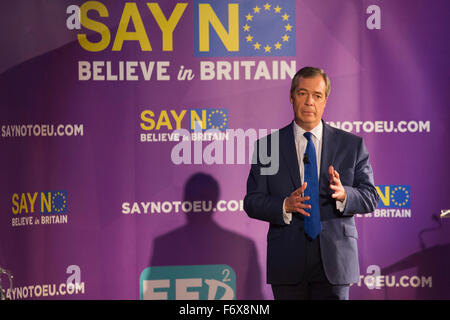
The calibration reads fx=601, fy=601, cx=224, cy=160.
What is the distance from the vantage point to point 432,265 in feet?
15.4

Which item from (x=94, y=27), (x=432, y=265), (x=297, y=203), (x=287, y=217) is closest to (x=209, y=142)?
(x=94, y=27)

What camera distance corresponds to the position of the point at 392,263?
4699mm

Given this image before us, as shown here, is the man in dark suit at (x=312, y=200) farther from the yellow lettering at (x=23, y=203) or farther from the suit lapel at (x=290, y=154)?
the yellow lettering at (x=23, y=203)

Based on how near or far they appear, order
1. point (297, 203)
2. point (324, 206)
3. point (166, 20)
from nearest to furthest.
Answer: point (297, 203), point (324, 206), point (166, 20)

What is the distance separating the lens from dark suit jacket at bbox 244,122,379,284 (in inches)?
131

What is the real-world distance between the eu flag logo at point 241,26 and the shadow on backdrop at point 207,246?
1.03m

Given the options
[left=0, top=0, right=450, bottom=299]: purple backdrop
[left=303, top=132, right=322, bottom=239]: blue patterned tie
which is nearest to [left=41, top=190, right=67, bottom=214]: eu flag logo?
[left=0, top=0, right=450, bottom=299]: purple backdrop

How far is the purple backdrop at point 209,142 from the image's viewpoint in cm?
465

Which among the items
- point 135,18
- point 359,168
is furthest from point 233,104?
point 359,168

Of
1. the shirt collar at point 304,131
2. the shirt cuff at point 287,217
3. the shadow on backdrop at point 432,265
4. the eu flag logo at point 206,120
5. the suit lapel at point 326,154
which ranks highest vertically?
the eu flag logo at point 206,120

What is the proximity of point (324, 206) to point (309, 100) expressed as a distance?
0.63m

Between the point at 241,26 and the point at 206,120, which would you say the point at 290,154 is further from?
the point at 241,26

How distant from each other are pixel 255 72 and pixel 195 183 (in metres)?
1.00

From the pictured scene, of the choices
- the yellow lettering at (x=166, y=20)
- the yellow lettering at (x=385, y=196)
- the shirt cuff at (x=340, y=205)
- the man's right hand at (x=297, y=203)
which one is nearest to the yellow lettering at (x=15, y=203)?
the yellow lettering at (x=166, y=20)
